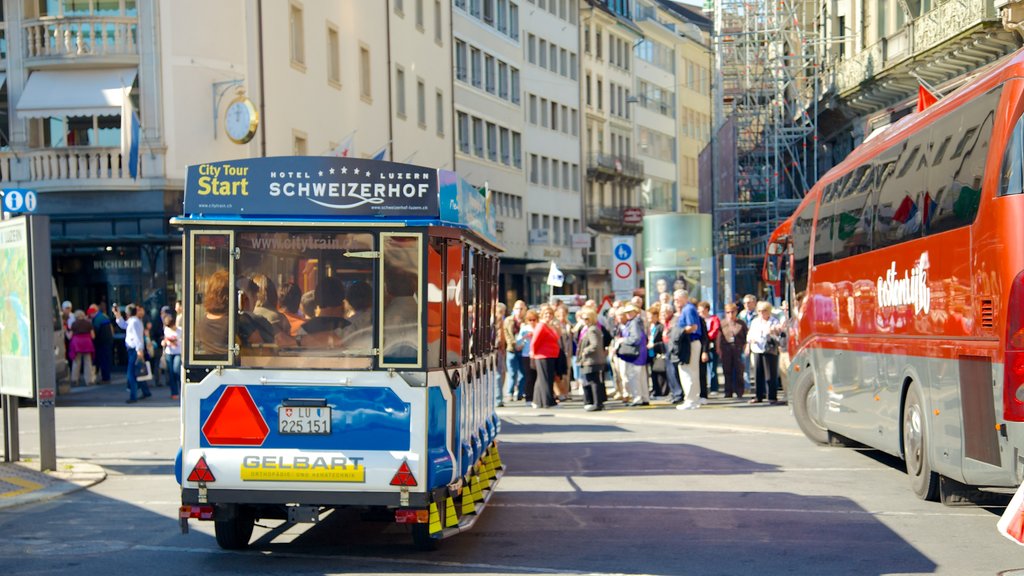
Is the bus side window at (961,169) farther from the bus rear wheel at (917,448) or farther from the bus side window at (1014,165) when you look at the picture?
the bus rear wheel at (917,448)

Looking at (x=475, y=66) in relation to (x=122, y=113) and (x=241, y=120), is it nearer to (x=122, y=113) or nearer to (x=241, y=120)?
(x=241, y=120)

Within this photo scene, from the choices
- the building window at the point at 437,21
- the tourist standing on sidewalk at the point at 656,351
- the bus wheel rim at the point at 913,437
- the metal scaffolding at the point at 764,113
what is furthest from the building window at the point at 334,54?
the bus wheel rim at the point at 913,437

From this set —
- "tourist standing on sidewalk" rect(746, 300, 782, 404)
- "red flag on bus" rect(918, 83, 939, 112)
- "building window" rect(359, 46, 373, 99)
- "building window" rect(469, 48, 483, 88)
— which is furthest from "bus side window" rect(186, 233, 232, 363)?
"building window" rect(469, 48, 483, 88)

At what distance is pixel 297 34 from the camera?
4012 centimetres

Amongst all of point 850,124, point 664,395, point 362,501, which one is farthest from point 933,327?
point 850,124

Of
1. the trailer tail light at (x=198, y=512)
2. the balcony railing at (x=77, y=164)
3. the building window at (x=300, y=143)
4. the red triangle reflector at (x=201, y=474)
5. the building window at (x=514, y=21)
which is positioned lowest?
the trailer tail light at (x=198, y=512)

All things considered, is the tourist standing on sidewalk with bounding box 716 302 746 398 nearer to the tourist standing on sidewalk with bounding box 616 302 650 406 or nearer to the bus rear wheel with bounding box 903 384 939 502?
the tourist standing on sidewalk with bounding box 616 302 650 406

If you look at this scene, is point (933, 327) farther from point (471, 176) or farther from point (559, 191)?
point (559, 191)

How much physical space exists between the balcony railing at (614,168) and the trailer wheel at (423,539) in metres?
74.4

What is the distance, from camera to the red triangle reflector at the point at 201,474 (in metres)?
9.96

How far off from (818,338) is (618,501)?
533 cm

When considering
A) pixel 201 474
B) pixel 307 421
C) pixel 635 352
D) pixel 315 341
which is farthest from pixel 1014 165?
pixel 635 352

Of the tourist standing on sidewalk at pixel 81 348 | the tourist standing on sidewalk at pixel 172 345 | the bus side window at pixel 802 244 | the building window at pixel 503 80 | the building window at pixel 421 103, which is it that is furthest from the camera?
the building window at pixel 503 80

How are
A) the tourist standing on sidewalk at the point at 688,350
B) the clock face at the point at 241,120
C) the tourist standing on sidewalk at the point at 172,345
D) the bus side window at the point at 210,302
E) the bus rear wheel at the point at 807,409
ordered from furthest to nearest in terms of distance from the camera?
the clock face at the point at 241,120 → the tourist standing on sidewalk at the point at 172,345 → the tourist standing on sidewalk at the point at 688,350 → the bus rear wheel at the point at 807,409 → the bus side window at the point at 210,302
